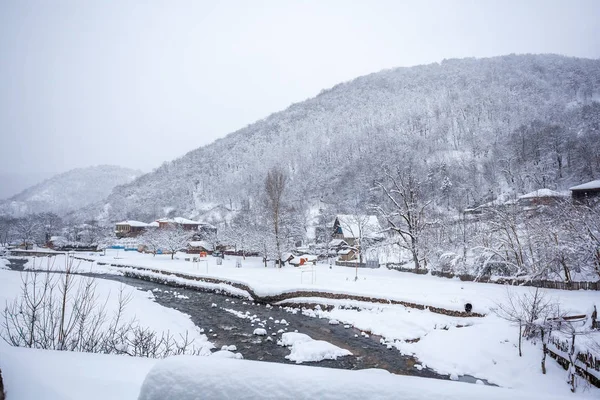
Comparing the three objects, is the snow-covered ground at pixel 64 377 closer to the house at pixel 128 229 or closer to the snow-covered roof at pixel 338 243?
the snow-covered roof at pixel 338 243

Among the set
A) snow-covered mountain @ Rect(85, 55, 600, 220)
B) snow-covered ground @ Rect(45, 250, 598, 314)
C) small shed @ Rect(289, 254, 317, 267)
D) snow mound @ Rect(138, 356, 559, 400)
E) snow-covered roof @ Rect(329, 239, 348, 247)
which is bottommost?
small shed @ Rect(289, 254, 317, 267)

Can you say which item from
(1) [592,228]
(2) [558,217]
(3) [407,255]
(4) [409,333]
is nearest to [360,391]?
(4) [409,333]

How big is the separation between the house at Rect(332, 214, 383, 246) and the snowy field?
21933mm

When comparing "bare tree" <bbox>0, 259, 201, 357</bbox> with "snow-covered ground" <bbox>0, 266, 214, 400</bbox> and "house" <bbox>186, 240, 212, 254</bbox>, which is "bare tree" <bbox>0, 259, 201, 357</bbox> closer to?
"snow-covered ground" <bbox>0, 266, 214, 400</bbox>

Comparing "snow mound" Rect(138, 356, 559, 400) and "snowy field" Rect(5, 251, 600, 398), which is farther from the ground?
"snow mound" Rect(138, 356, 559, 400)

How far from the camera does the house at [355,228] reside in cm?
5009

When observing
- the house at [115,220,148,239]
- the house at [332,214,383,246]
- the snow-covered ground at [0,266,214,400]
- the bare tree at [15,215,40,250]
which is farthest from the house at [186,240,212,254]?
the snow-covered ground at [0,266,214,400]

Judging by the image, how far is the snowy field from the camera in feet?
36.5

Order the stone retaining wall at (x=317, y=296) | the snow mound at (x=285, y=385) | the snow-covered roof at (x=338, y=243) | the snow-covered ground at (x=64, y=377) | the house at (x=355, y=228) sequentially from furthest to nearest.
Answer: the snow-covered roof at (x=338, y=243) → the house at (x=355, y=228) → the stone retaining wall at (x=317, y=296) → the snow-covered ground at (x=64, y=377) → the snow mound at (x=285, y=385)

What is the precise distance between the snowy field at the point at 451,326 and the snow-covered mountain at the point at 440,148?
189 ft

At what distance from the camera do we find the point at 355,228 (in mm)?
57125

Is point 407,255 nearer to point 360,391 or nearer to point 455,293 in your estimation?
point 455,293

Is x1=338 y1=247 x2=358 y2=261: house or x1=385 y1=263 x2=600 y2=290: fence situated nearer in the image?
x1=385 y1=263 x2=600 y2=290: fence

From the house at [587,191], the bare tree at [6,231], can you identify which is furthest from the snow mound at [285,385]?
the bare tree at [6,231]
